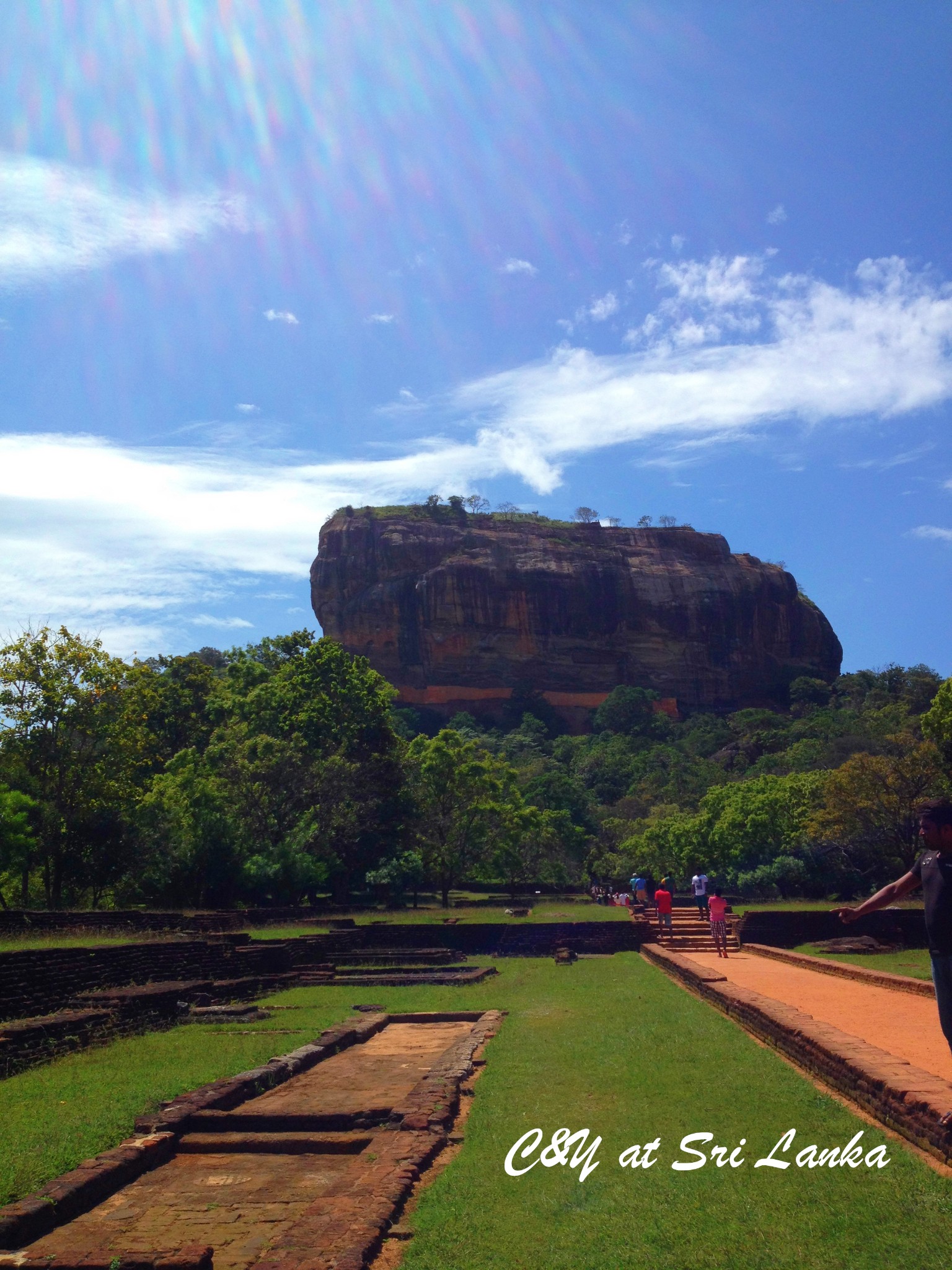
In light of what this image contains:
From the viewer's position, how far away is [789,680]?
95750mm

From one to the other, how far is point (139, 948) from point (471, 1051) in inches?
269

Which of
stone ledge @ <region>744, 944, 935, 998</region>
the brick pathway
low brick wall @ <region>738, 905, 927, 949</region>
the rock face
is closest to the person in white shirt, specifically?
low brick wall @ <region>738, 905, 927, 949</region>

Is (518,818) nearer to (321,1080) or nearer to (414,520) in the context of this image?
(321,1080)

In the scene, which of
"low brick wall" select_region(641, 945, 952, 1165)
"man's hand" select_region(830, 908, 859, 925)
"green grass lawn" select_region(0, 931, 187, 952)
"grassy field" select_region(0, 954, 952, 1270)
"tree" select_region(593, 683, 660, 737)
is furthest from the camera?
"tree" select_region(593, 683, 660, 737)

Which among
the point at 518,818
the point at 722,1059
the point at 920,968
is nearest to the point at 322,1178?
the point at 722,1059

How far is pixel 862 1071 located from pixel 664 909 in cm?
1581

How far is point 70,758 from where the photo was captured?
76.4 feet

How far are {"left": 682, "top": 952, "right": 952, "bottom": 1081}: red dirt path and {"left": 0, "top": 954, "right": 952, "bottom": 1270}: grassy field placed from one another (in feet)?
3.24

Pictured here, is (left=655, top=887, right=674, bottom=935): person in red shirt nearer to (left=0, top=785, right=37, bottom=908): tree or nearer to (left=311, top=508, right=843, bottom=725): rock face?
(left=0, top=785, right=37, bottom=908): tree

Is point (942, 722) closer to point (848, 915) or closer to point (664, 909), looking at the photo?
point (664, 909)

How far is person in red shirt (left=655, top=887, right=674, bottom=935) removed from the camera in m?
21.1

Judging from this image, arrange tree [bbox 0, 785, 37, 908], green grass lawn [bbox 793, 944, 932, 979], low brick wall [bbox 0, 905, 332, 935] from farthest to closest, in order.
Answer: tree [bbox 0, 785, 37, 908] < low brick wall [bbox 0, 905, 332, 935] < green grass lawn [bbox 793, 944, 932, 979]

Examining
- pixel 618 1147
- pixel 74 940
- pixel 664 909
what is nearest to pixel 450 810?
pixel 664 909

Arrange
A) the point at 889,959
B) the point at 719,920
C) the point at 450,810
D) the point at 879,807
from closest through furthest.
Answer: the point at 889,959
the point at 719,920
the point at 879,807
the point at 450,810
